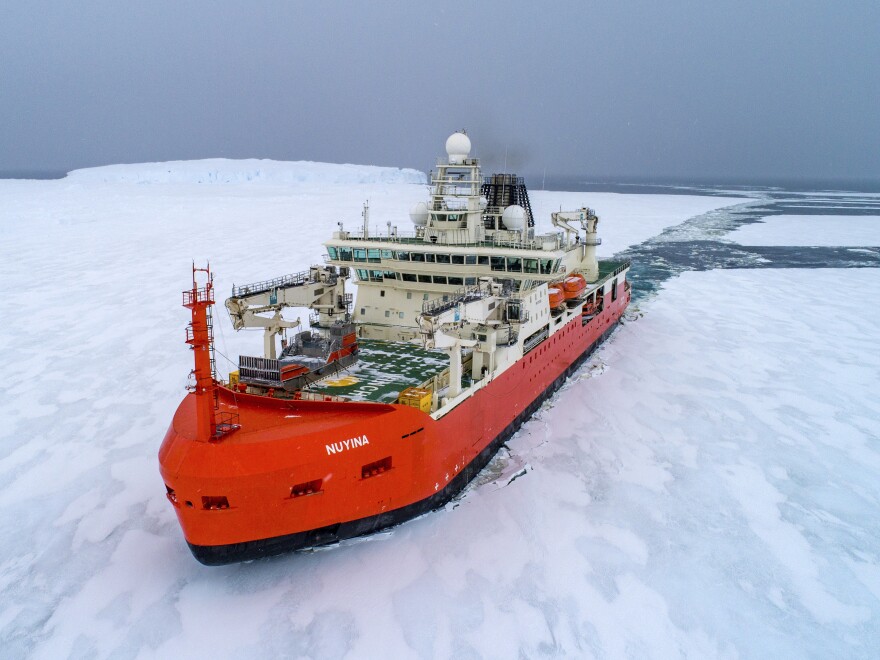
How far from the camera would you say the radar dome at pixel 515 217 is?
1820 cm

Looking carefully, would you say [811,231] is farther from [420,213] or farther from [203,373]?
[203,373]

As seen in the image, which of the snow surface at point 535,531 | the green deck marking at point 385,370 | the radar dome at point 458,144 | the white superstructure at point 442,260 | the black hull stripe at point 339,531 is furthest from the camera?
the radar dome at point 458,144

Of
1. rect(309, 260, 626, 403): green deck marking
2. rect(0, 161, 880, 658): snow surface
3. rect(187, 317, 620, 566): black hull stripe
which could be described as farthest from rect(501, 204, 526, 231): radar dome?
rect(187, 317, 620, 566): black hull stripe

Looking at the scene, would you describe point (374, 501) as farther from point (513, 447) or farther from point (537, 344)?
point (537, 344)

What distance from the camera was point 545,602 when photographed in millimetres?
8672

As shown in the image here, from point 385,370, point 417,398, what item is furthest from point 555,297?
point 417,398

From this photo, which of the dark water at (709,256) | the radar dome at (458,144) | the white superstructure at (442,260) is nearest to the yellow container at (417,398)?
the white superstructure at (442,260)

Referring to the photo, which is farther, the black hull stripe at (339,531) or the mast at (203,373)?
the black hull stripe at (339,531)

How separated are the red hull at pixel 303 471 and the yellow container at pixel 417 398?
0.22 m

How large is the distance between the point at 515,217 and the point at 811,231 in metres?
51.6

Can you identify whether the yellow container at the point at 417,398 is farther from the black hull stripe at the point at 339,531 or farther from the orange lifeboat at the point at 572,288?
the orange lifeboat at the point at 572,288

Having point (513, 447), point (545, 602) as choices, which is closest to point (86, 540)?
point (545, 602)

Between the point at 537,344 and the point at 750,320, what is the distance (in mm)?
14394

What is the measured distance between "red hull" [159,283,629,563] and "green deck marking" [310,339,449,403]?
4.06ft
